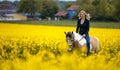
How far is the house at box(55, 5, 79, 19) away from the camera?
10.1m

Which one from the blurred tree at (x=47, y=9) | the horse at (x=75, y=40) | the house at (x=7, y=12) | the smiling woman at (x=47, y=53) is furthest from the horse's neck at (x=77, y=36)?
the blurred tree at (x=47, y=9)

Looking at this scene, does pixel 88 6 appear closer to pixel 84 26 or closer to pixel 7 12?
pixel 7 12

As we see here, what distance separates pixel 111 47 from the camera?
7.67 m

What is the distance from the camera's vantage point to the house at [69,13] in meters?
10.1

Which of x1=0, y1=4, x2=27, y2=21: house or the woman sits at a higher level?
the woman

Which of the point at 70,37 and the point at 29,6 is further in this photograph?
the point at 29,6

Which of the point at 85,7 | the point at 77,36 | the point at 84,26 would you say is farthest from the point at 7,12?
the point at 77,36

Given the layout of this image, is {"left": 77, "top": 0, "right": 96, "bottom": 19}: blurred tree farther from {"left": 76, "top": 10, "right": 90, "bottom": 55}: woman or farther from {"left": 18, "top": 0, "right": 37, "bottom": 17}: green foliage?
{"left": 76, "top": 10, "right": 90, "bottom": 55}: woman

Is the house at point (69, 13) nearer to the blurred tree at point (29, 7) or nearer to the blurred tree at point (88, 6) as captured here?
the blurred tree at point (88, 6)

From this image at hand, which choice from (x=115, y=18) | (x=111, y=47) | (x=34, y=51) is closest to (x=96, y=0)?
(x=115, y=18)

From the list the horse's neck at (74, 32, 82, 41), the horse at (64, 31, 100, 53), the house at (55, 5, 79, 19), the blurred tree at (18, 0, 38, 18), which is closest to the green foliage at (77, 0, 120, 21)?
the house at (55, 5, 79, 19)

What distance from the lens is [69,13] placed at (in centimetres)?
1045

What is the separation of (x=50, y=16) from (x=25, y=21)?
3.12 feet

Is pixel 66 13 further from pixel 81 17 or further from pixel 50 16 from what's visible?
pixel 81 17
